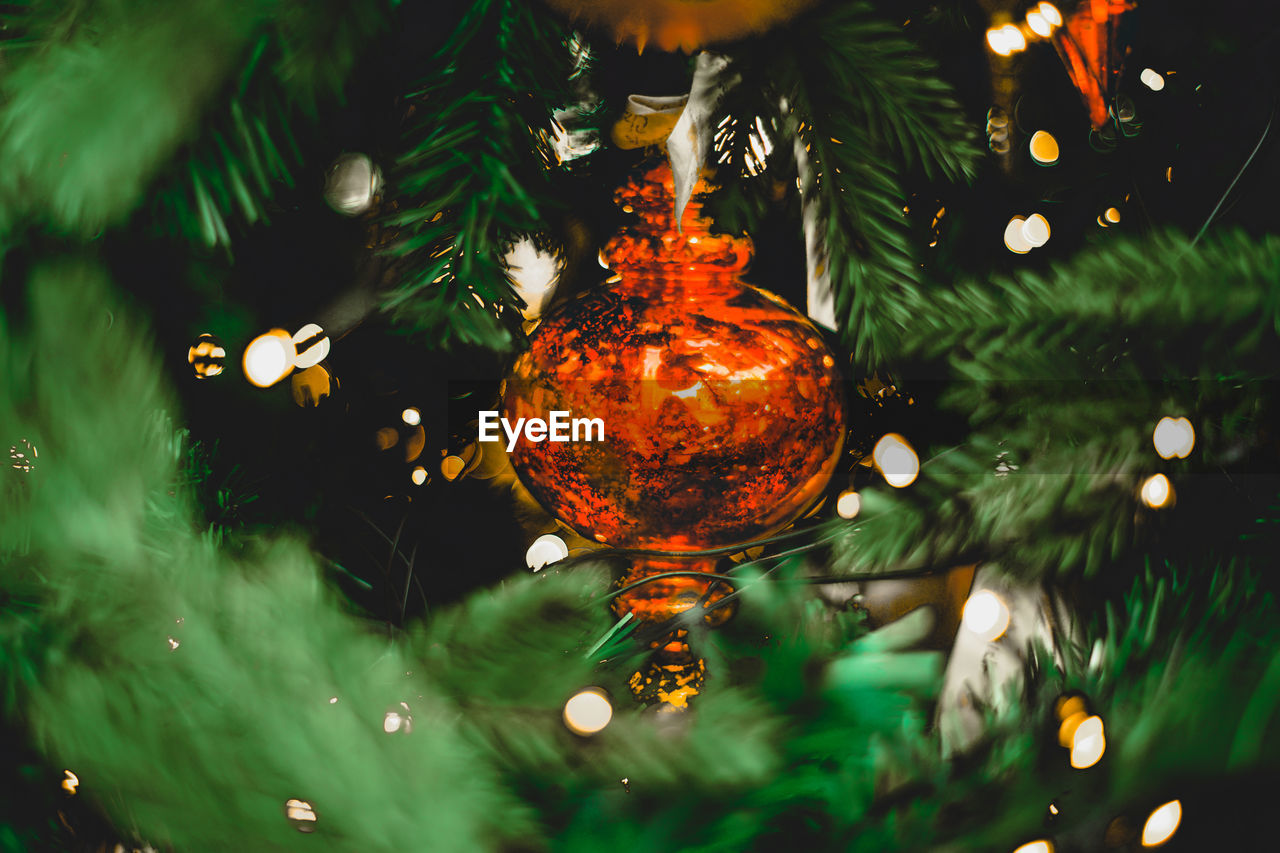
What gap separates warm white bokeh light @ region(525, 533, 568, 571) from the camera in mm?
355

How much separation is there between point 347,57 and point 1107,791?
1.30 feet

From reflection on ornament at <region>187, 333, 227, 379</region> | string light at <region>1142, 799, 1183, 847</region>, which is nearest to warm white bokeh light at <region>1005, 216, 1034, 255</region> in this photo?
string light at <region>1142, 799, 1183, 847</region>

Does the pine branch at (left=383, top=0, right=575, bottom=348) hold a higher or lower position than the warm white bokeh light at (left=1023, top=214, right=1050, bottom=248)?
higher

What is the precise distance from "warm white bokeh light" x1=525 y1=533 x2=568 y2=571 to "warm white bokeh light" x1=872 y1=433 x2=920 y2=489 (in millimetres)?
157

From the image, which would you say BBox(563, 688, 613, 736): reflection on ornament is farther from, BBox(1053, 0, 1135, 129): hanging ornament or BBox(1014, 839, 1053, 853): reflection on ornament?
BBox(1053, 0, 1135, 129): hanging ornament

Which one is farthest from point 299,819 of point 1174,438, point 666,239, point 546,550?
point 1174,438

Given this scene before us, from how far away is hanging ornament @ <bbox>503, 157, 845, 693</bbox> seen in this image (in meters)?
0.26

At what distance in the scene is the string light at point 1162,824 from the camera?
0.30 m

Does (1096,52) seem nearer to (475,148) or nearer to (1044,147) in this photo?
(1044,147)

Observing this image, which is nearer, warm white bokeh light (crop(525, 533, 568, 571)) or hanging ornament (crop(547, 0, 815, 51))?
hanging ornament (crop(547, 0, 815, 51))

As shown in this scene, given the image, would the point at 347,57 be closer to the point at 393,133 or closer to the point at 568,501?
the point at 393,133

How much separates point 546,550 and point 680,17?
0.24 m

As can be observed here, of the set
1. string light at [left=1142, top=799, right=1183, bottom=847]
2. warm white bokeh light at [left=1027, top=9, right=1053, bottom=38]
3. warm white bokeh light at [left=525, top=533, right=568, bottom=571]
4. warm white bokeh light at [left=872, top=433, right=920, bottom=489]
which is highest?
warm white bokeh light at [left=1027, top=9, right=1053, bottom=38]

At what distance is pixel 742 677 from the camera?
0.29m
